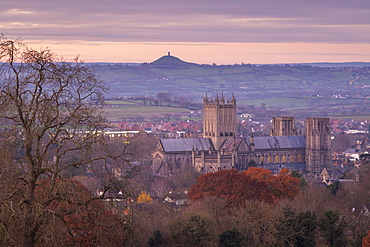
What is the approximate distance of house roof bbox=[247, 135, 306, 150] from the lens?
5678 inches

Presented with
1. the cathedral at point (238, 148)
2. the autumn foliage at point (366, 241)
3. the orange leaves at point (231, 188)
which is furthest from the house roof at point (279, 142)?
the autumn foliage at point (366, 241)

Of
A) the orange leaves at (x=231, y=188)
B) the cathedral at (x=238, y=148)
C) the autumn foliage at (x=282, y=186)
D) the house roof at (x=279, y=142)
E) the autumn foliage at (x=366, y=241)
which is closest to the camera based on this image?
the autumn foliage at (x=366, y=241)

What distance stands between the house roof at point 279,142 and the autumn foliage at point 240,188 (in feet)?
201

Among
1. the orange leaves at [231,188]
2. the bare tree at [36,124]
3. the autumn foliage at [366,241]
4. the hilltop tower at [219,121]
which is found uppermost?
the bare tree at [36,124]

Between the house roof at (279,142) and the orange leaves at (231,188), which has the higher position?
the orange leaves at (231,188)

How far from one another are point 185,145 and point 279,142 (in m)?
17.8

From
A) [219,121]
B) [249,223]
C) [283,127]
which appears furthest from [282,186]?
[283,127]

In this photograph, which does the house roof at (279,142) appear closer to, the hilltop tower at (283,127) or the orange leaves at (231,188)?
the hilltop tower at (283,127)

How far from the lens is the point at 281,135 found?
153m

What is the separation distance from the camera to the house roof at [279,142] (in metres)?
144

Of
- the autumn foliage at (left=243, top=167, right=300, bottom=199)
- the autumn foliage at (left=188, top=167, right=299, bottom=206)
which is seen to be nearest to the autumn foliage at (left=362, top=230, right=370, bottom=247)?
the autumn foliage at (left=188, top=167, right=299, bottom=206)

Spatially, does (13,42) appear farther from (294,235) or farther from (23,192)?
(294,235)

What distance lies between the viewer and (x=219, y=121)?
14700cm

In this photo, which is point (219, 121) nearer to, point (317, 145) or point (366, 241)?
point (317, 145)
